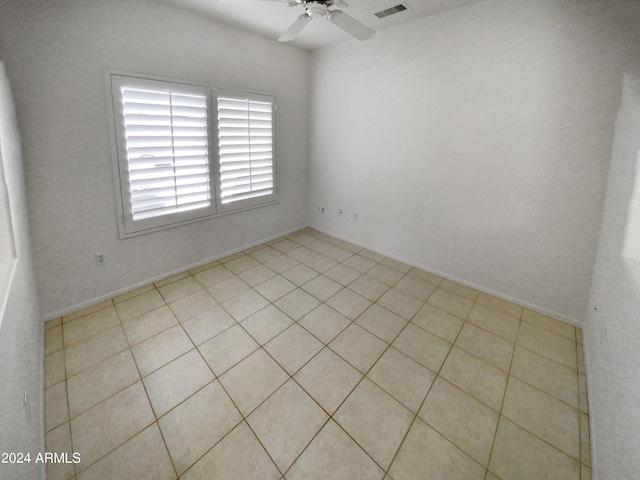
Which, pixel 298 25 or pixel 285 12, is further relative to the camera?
pixel 285 12

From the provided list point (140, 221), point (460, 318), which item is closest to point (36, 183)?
point (140, 221)

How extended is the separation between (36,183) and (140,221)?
0.81m

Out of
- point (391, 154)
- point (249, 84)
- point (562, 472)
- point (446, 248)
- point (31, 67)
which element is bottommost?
point (562, 472)

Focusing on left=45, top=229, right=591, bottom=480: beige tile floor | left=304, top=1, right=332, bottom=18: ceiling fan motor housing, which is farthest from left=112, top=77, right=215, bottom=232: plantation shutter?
left=304, top=1, right=332, bottom=18: ceiling fan motor housing

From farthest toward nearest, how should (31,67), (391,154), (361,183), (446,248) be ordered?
(361,183)
(391,154)
(446,248)
(31,67)

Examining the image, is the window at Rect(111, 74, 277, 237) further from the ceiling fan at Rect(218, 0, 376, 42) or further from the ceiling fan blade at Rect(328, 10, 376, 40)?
the ceiling fan blade at Rect(328, 10, 376, 40)

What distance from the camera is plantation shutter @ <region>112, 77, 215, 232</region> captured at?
261 centimetres

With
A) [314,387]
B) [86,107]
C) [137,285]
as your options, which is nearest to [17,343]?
[314,387]

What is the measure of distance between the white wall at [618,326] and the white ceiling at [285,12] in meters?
1.81

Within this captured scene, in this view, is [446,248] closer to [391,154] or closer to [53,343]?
[391,154]

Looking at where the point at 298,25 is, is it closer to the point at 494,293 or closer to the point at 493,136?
the point at 493,136

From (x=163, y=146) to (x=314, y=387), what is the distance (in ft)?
8.77

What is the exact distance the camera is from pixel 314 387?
6.23 feet

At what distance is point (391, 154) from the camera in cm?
354
